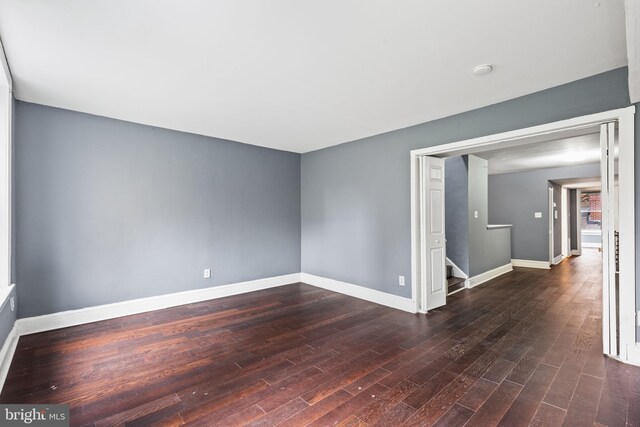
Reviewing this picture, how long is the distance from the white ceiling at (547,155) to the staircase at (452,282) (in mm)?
2160

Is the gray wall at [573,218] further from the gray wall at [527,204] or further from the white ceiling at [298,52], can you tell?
the white ceiling at [298,52]

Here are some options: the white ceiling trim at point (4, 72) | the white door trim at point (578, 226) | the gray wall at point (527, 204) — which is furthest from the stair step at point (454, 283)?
the white door trim at point (578, 226)

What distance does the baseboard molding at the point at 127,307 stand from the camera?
317cm

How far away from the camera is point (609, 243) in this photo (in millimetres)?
2504

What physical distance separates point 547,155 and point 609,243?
3774 millimetres

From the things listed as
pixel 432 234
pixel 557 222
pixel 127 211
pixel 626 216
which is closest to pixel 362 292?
pixel 432 234

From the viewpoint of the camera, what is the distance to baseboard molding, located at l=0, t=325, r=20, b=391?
7.39 feet

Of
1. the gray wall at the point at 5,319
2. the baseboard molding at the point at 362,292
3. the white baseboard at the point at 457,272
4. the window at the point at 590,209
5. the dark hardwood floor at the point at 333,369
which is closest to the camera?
the dark hardwood floor at the point at 333,369

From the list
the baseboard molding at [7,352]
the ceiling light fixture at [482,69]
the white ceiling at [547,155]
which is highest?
the ceiling light fixture at [482,69]

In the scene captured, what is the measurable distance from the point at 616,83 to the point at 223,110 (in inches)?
143

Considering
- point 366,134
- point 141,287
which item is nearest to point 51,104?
point 141,287

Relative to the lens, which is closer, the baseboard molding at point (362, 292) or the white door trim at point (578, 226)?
the baseboard molding at point (362, 292)

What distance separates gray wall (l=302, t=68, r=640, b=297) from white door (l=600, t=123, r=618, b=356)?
315 mm

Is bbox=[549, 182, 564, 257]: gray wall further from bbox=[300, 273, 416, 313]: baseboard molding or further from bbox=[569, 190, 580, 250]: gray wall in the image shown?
bbox=[300, 273, 416, 313]: baseboard molding
